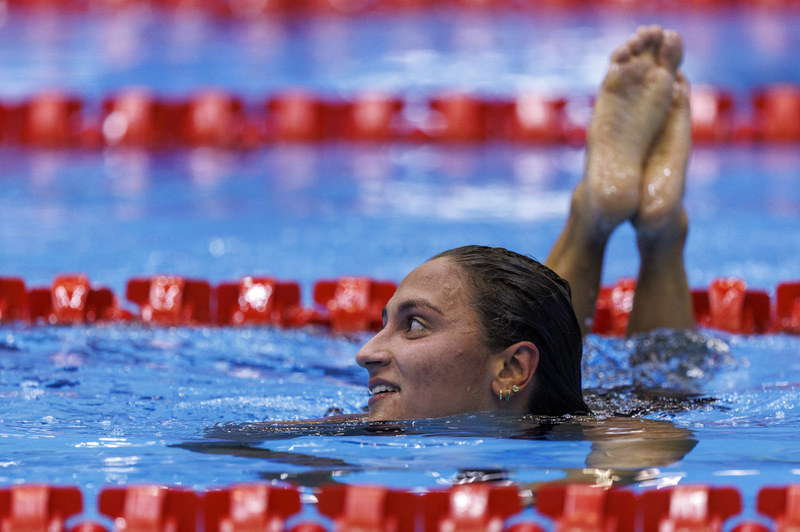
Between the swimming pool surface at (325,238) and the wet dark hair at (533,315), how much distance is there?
0.10 metres

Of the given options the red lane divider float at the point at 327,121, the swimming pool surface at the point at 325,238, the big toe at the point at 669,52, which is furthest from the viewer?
the red lane divider float at the point at 327,121

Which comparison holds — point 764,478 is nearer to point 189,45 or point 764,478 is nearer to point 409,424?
point 409,424

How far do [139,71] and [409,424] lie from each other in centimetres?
557

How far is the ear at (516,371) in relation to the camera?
89.9 inches

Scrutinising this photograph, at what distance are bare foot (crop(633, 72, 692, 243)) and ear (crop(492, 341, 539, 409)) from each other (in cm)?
76

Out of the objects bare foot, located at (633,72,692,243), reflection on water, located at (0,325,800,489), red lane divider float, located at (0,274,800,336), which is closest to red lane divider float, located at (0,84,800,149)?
red lane divider float, located at (0,274,800,336)

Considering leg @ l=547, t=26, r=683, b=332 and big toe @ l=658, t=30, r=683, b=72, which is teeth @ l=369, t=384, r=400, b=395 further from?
big toe @ l=658, t=30, r=683, b=72

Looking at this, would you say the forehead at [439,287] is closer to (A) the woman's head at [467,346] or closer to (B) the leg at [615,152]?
(A) the woman's head at [467,346]

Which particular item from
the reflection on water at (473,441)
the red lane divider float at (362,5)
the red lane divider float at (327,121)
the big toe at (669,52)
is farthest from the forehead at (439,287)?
the red lane divider float at (362,5)

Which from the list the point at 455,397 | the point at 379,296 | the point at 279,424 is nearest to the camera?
the point at 455,397

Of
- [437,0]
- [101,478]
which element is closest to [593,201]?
[101,478]

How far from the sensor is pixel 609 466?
209 cm

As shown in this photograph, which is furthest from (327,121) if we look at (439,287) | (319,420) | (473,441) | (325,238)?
(473,441)

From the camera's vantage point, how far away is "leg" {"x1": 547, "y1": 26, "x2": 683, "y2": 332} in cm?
287
